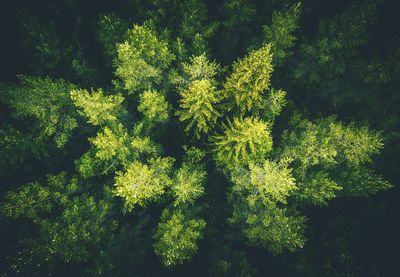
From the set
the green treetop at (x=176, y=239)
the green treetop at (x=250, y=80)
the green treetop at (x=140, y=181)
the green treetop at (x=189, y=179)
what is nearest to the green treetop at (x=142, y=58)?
the green treetop at (x=250, y=80)

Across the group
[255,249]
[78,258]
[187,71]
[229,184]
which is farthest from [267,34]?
[78,258]

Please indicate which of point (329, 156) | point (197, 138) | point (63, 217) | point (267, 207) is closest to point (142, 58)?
point (197, 138)

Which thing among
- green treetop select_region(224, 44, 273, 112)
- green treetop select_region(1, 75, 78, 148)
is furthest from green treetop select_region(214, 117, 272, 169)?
green treetop select_region(1, 75, 78, 148)

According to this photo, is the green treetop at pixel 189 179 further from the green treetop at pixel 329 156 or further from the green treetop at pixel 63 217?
the green treetop at pixel 329 156

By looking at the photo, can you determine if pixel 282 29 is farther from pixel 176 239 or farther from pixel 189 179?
pixel 176 239

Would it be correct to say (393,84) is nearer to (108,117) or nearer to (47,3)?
(108,117)

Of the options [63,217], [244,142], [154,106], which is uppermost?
[154,106]
